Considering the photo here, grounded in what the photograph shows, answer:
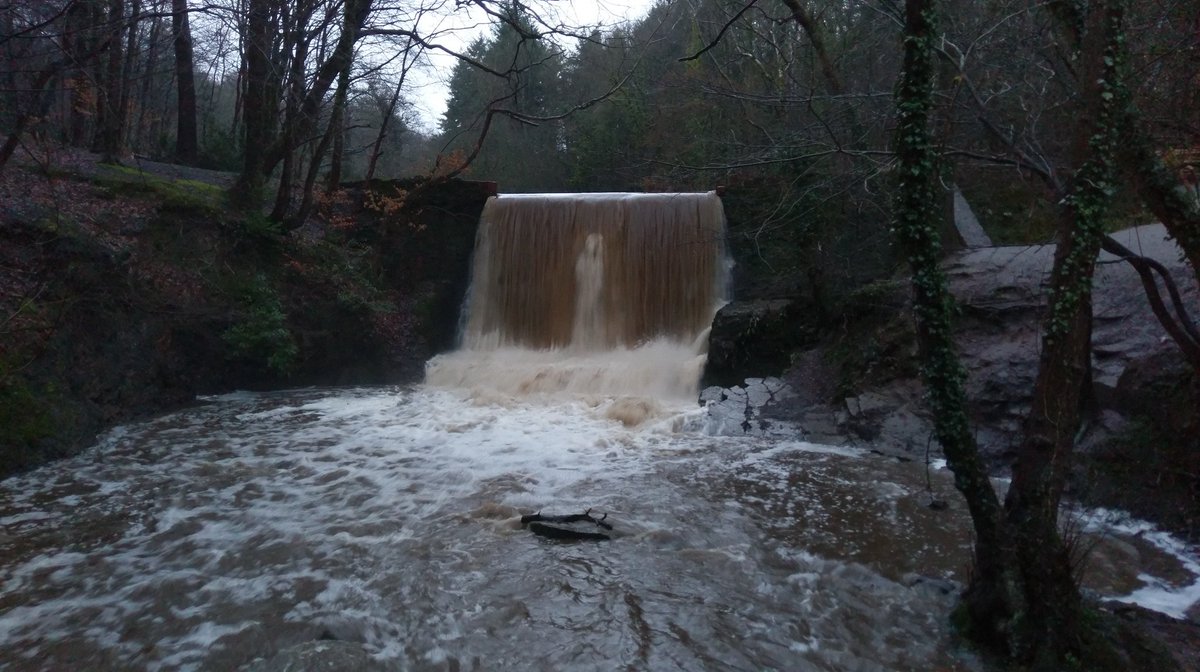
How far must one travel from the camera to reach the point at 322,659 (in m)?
4.23

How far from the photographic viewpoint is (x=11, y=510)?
6.32 meters

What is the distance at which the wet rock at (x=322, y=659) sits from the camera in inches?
163

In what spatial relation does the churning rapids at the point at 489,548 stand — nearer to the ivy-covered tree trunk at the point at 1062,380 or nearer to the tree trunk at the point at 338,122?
the ivy-covered tree trunk at the point at 1062,380

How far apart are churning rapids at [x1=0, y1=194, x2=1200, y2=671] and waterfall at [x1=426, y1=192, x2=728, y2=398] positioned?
2.16 meters

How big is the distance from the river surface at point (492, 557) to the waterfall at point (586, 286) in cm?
400

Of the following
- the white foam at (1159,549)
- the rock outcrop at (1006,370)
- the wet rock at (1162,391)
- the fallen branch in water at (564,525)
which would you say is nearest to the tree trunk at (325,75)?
the rock outcrop at (1006,370)

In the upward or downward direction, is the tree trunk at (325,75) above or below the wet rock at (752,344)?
above

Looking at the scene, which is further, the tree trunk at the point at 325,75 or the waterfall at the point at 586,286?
the waterfall at the point at 586,286

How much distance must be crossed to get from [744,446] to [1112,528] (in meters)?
3.61

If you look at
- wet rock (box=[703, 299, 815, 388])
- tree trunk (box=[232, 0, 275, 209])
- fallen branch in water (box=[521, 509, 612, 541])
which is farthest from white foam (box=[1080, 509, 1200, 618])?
tree trunk (box=[232, 0, 275, 209])

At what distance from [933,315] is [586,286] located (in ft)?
31.5

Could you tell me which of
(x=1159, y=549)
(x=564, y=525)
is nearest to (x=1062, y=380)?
(x=1159, y=549)

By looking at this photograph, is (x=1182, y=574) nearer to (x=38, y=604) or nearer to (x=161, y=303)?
(x=38, y=604)

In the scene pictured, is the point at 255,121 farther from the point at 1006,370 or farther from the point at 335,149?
the point at 1006,370
